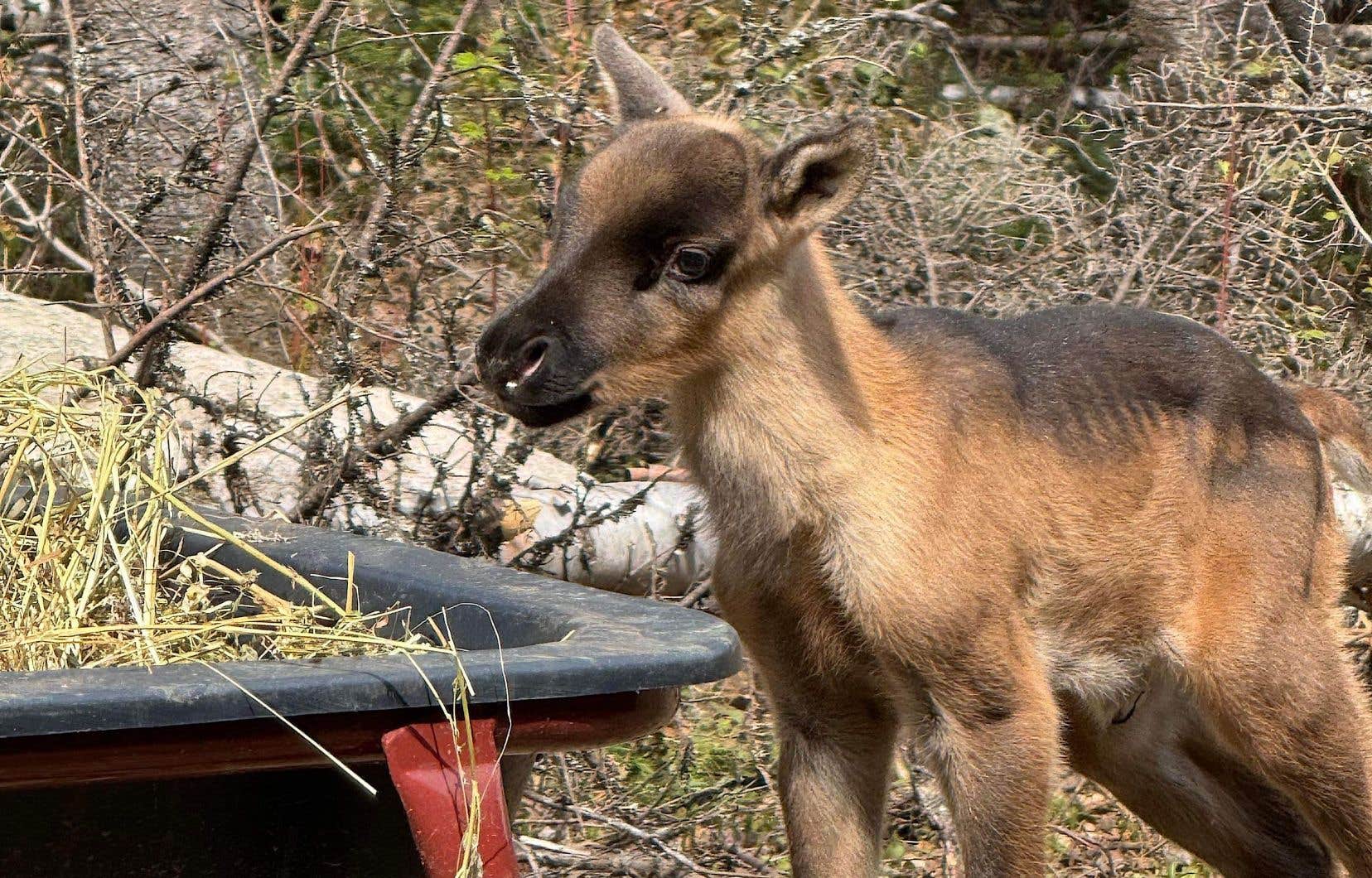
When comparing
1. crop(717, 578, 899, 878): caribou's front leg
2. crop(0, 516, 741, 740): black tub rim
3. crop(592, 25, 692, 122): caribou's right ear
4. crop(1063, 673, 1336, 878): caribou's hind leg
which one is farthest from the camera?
crop(1063, 673, 1336, 878): caribou's hind leg

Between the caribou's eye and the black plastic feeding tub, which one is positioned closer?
the black plastic feeding tub

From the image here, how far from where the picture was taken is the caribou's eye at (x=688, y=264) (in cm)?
429

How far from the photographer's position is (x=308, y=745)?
2543 millimetres

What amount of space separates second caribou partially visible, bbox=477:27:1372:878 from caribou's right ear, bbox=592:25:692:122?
12 millimetres

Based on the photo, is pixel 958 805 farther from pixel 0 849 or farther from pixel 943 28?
pixel 943 28

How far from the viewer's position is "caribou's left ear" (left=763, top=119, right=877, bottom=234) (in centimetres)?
421

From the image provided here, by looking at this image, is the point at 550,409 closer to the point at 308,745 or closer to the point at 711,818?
the point at 308,745

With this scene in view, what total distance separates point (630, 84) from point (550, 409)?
1.45 meters

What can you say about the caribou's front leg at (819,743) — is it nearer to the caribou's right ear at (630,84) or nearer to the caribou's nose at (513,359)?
the caribou's nose at (513,359)

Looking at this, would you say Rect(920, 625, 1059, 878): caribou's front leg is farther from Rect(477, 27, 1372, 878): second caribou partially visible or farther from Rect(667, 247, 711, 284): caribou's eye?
Rect(667, 247, 711, 284): caribou's eye

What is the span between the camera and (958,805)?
Result: 450cm

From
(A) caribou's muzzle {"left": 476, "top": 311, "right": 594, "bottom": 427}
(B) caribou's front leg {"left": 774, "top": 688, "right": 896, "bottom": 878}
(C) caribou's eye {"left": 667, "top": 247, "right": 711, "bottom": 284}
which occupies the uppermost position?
(C) caribou's eye {"left": 667, "top": 247, "right": 711, "bottom": 284}

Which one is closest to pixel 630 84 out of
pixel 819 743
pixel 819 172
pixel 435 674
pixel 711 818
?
pixel 819 172

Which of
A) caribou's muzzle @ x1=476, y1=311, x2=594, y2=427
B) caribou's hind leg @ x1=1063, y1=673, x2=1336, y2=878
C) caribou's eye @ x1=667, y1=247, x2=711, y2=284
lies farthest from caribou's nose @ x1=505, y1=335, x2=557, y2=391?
caribou's hind leg @ x1=1063, y1=673, x2=1336, y2=878
